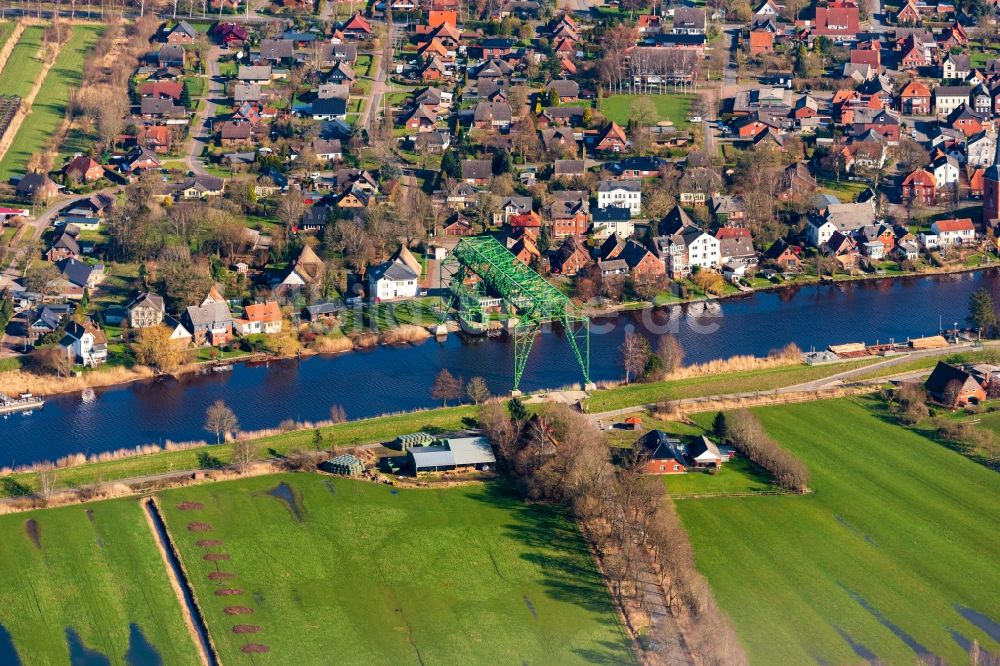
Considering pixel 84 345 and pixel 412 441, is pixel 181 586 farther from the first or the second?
pixel 84 345

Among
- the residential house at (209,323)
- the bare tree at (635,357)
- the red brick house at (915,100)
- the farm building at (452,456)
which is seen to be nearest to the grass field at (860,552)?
the bare tree at (635,357)

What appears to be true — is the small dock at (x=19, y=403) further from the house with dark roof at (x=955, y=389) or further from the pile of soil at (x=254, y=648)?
the house with dark roof at (x=955, y=389)

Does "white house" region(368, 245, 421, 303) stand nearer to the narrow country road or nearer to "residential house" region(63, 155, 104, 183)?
the narrow country road

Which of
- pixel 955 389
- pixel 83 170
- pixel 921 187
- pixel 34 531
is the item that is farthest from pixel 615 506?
pixel 83 170

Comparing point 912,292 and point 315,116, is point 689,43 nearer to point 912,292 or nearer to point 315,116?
point 315,116

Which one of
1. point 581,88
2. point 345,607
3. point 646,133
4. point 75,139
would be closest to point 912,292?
point 646,133

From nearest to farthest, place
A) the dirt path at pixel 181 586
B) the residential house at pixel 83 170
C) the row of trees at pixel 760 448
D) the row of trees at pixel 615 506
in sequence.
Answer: the dirt path at pixel 181 586 → the row of trees at pixel 615 506 → the row of trees at pixel 760 448 → the residential house at pixel 83 170

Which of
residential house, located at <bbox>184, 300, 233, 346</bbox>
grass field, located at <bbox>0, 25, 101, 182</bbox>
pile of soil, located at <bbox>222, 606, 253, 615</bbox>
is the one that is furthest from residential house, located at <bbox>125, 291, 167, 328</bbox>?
pile of soil, located at <bbox>222, 606, 253, 615</bbox>
